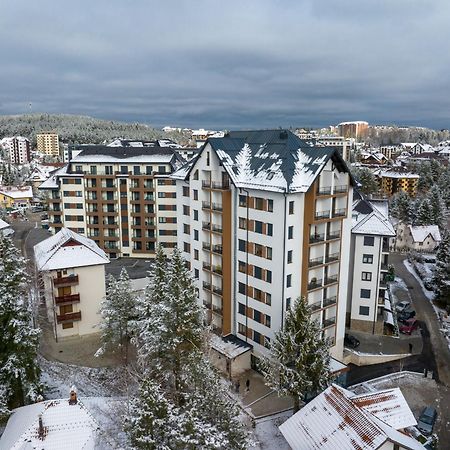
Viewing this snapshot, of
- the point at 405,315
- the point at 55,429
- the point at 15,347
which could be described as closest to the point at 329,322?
the point at 405,315

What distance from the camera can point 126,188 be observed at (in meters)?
74.5

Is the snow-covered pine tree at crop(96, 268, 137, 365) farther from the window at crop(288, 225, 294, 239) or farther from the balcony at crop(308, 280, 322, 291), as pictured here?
the balcony at crop(308, 280, 322, 291)

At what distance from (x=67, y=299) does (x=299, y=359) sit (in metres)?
Result: 27.3

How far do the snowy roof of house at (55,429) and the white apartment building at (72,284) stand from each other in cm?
1884

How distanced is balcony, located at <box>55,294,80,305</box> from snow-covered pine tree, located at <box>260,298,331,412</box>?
23.9 metres

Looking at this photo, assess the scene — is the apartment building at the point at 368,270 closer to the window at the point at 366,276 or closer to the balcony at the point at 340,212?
the window at the point at 366,276

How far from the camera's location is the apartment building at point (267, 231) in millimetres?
37844

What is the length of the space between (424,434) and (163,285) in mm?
24895

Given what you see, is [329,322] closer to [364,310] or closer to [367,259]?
[364,310]

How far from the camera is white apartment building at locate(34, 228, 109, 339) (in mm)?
45375

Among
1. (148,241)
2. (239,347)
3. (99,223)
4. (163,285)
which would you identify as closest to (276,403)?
(239,347)

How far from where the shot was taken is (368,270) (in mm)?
49000

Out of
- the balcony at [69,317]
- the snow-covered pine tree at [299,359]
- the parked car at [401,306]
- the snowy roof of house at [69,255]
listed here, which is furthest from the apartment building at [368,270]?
the balcony at [69,317]

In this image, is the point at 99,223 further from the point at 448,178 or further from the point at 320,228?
the point at 448,178
